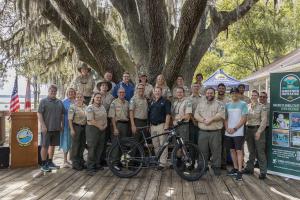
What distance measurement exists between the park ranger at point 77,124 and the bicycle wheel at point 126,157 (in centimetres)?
90

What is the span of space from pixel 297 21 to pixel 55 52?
13.8 metres

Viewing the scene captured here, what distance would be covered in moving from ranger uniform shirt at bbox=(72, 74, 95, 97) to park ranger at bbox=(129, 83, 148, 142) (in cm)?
139

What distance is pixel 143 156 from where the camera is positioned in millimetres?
6477

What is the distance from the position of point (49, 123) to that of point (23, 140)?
99 cm

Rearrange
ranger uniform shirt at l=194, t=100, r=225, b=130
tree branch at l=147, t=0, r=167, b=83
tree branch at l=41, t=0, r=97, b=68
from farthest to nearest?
1. tree branch at l=41, t=0, r=97, b=68
2. tree branch at l=147, t=0, r=167, b=83
3. ranger uniform shirt at l=194, t=100, r=225, b=130

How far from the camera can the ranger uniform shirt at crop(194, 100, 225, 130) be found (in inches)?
258

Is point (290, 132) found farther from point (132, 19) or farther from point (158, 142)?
point (132, 19)

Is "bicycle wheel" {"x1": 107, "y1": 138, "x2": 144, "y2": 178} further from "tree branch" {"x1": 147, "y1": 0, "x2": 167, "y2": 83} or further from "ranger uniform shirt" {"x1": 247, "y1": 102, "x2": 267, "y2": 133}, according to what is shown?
"tree branch" {"x1": 147, "y1": 0, "x2": 167, "y2": 83}

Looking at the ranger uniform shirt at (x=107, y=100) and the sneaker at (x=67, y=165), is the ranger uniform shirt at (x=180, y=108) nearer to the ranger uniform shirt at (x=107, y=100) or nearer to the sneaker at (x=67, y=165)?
the ranger uniform shirt at (x=107, y=100)

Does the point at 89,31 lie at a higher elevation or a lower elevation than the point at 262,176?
higher

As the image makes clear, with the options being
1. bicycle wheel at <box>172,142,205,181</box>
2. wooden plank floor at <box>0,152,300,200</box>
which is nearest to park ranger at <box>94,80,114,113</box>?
wooden plank floor at <box>0,152,300,200</box>

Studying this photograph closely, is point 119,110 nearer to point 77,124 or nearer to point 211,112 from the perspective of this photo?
point 77,124

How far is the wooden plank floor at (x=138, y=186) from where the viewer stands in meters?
5.32

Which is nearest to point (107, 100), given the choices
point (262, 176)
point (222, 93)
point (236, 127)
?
point (222, 93)
